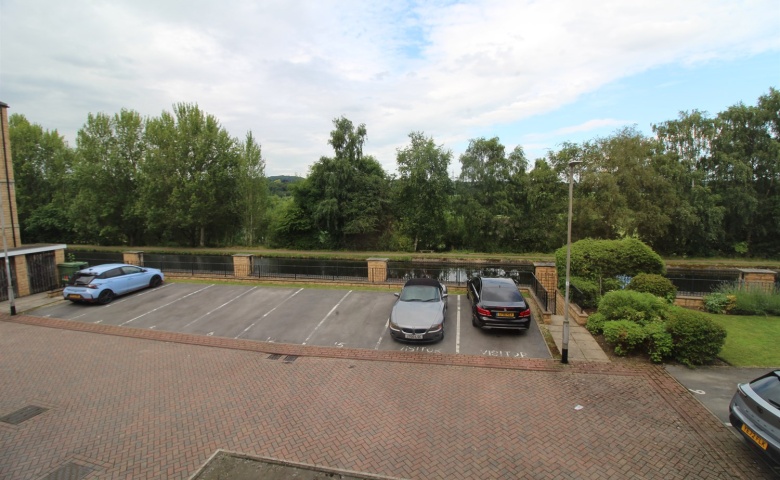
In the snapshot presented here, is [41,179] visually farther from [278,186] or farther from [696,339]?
[696,339]

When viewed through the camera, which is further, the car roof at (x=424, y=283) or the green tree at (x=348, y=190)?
the green tree at (x=348, y=190)

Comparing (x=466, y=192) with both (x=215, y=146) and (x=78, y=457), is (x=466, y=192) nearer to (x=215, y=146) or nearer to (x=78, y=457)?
(x=215, y=146)

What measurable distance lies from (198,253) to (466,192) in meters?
28.4

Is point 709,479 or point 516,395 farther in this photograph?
point 516,395

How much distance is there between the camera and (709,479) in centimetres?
573

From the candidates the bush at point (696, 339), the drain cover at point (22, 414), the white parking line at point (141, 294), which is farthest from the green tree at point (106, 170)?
the bush at point (696, 339)

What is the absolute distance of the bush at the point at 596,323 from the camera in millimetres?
11992

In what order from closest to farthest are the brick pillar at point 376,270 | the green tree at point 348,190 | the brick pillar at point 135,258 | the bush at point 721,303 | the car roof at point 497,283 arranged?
the car roof at point 497,283, the bush at point 721,303, the brick pillar at point 376,270, the brick pillar at point 135,258, the green tree at point 348,190

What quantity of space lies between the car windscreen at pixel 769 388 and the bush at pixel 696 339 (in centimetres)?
351

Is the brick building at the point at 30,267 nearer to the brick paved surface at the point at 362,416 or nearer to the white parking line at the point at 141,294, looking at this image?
the white parking line at the point at 141,294

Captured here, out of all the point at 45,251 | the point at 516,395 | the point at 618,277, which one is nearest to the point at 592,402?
the point at 516,395

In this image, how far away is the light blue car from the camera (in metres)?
15.7

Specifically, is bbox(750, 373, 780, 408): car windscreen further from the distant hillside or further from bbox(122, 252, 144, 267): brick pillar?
the distant hillside

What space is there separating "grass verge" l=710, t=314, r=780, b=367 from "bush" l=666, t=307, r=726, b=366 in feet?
2.61
